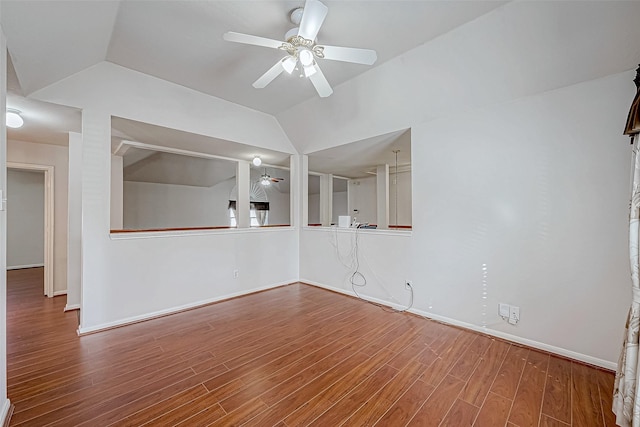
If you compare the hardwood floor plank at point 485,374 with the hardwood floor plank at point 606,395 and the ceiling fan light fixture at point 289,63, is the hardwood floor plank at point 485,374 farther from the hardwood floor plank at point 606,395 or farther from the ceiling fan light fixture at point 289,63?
the ceiling fan light fixture at point 289,63

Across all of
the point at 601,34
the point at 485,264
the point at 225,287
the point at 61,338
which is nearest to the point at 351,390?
the point at 485,264

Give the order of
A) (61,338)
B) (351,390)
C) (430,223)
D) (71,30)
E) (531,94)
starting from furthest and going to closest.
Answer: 1. (430,223)
2. (61,338)
3. (531,94)
4. (71,30)
5. (351,390)

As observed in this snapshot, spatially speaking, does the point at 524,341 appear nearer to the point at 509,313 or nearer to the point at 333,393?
the point at 509,313

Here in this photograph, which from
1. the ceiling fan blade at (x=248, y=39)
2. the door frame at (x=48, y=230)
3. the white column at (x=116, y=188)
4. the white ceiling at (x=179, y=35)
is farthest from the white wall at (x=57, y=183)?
the ceiling fan blade at (x=248, y=39)

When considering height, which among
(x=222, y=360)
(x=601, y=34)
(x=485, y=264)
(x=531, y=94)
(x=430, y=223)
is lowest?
(x=222, y=360)

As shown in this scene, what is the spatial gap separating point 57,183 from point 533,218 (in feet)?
20.4

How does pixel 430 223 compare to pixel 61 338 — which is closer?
pixel 61 338

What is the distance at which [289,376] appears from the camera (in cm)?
204

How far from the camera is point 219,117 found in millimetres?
3727

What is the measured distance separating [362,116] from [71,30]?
2.87 m

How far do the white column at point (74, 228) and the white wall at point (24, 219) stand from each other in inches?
161

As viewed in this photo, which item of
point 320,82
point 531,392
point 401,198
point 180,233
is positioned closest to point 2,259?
point 180,233

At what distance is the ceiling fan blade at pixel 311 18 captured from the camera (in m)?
1.72

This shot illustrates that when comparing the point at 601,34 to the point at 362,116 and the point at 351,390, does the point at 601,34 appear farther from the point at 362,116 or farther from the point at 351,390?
the point at 351,390
